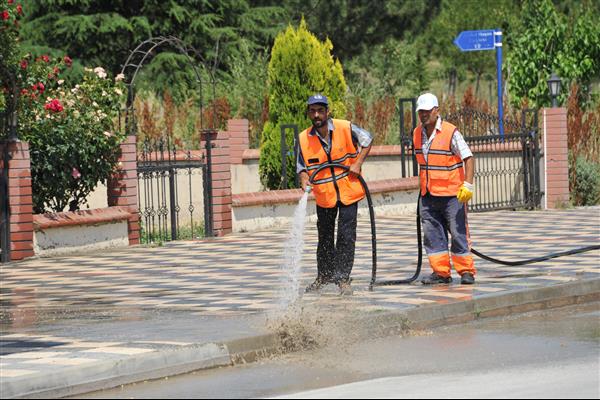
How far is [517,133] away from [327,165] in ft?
38.0

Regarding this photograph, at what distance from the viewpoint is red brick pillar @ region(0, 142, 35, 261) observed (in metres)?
17.0

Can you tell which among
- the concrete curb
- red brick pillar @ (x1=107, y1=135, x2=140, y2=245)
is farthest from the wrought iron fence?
the concrete curb

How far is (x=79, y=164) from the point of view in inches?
723

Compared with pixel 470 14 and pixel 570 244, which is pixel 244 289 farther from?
pixel 470 14

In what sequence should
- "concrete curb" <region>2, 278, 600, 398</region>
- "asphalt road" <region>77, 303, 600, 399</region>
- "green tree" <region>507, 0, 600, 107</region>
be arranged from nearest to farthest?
"asphalt road" <region>77, 303, 600, 399</region>, "concrete curb" <region>2, 278, 600, 398</region>, "green tree" <region>507, 0, 600, 107</region>

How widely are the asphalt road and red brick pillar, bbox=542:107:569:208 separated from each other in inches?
509

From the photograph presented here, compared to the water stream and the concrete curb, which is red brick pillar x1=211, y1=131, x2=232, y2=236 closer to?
the water stream

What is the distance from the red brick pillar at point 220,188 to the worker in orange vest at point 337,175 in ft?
24.6

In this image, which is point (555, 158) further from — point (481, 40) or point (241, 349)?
→ point (241, 349)

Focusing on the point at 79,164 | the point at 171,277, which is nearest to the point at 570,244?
the point at 171,277

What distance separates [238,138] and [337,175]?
15037 mm

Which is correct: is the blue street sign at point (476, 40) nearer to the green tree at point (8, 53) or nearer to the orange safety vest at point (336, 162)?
the green tree at point (8, 53)

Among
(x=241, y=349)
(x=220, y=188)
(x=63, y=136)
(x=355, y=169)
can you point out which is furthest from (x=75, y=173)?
(x=241, y=349)

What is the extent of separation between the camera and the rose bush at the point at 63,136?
18.0 m
